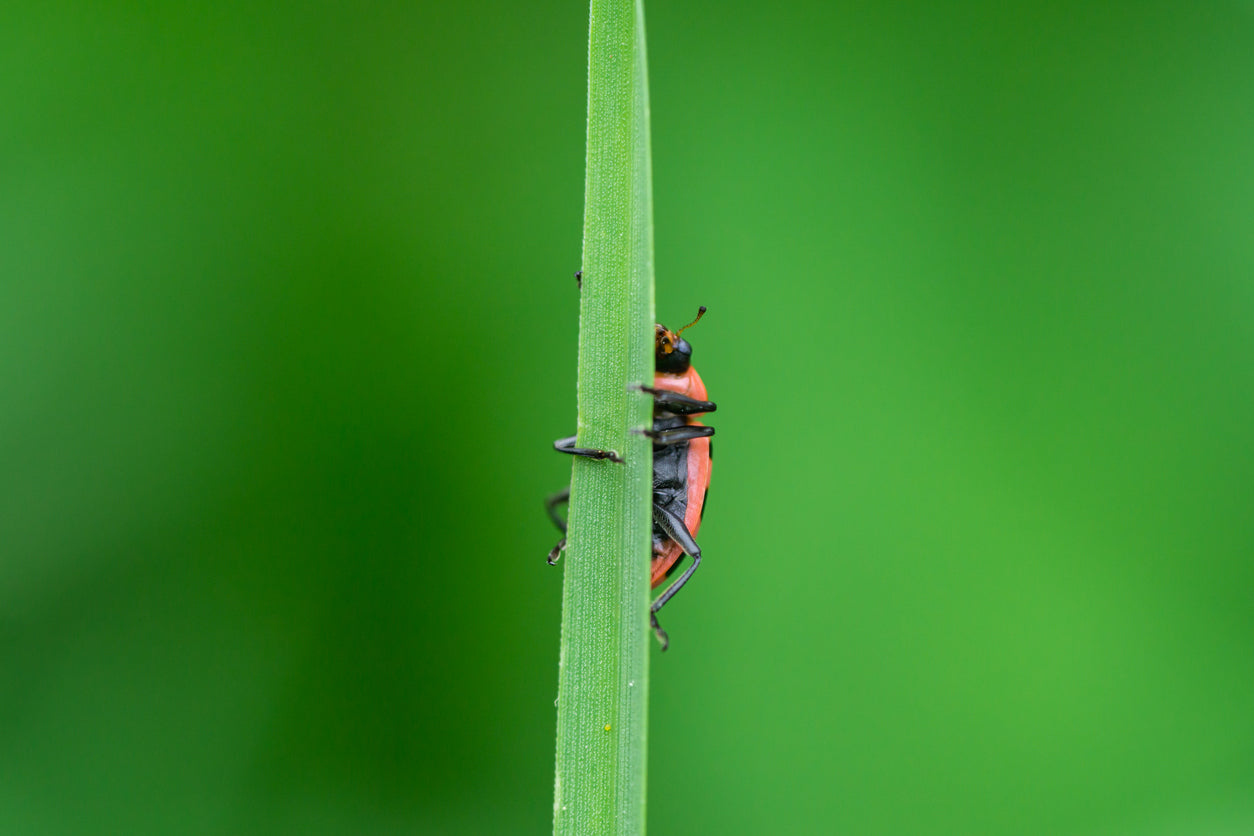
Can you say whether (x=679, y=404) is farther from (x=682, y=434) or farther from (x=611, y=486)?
(x=611, y=486)

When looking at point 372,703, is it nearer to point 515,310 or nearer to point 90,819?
point 90,819

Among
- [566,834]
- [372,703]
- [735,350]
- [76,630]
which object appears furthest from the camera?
[735,350]

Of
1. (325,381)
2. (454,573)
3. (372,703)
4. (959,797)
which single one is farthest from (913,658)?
(325,381)

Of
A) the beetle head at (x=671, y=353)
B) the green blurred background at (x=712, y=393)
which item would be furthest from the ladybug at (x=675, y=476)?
the green blurred background at (x=712, y=393)

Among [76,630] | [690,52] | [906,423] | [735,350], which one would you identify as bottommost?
[76,630]

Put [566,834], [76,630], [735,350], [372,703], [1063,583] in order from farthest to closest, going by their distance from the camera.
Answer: [735,350], [1063,583], [372,703], [76,630], [566,834]

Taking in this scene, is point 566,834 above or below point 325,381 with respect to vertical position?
below

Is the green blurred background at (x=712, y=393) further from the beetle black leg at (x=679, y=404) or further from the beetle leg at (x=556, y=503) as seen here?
the beetle black leg at (x=679, y=404)
